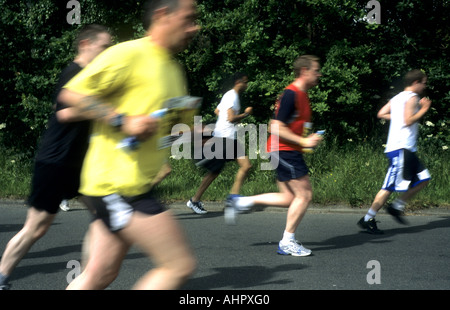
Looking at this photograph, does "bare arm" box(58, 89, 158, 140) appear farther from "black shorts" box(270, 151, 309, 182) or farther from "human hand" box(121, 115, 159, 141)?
"black shorts" box(270, 151, 309, 182)

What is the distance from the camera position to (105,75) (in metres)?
2.61

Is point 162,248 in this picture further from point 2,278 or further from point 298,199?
point 298,199

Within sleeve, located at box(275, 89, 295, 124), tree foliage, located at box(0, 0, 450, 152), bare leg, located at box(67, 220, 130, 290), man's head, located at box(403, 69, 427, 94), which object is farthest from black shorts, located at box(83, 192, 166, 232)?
tree foliage, located at box(0, 0, 450, 152)

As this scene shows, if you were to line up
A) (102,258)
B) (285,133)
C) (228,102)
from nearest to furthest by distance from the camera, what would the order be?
(102,258)
(285,133)
(228,102)

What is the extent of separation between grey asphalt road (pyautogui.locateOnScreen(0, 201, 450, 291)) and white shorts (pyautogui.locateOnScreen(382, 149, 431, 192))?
0.56 m

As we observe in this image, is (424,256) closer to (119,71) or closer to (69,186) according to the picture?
(69,186)

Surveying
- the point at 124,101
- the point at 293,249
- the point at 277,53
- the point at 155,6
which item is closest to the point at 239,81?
the point at 293,249

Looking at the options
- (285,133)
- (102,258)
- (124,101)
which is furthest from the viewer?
(285,133)

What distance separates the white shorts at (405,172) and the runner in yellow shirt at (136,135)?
4.46 meters

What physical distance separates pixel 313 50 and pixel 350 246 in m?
6.43

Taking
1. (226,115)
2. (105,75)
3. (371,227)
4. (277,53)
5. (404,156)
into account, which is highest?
(277,53)

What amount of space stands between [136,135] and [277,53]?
922 cm

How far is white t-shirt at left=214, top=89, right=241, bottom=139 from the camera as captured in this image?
8078 millimetres
